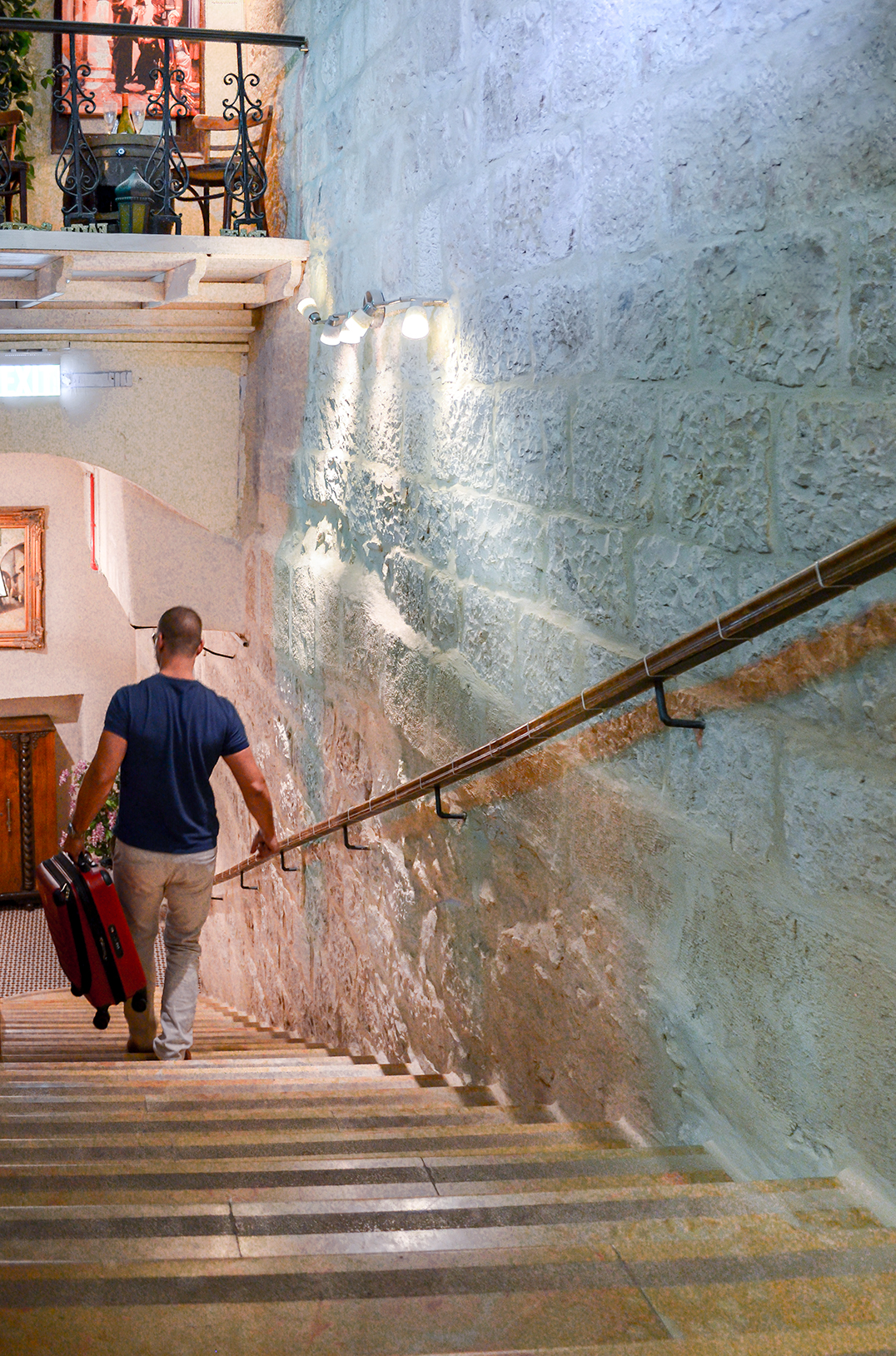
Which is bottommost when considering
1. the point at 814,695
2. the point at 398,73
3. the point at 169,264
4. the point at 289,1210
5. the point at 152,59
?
the point at 289,1210

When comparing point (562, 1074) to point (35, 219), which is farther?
point (35, 219)

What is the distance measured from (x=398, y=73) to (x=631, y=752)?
2.45 meters

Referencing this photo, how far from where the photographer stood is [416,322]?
3.36 m

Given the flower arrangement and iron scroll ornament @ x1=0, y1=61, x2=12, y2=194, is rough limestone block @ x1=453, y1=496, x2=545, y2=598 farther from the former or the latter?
the flower arrangement

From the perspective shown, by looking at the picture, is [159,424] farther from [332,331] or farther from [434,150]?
[434,150]

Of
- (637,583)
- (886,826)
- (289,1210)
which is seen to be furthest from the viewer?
(637,583)

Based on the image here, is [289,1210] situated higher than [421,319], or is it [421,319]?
[421,319]

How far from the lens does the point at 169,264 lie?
511 centimetres

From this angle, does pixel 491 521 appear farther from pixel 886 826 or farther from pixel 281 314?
pixel 281 314

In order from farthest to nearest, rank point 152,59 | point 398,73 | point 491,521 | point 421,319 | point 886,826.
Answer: point 152,59, point 398,73, point 421,319, point 491,521, point 886,826

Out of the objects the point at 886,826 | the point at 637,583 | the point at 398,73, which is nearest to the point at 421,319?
the point at 398,73

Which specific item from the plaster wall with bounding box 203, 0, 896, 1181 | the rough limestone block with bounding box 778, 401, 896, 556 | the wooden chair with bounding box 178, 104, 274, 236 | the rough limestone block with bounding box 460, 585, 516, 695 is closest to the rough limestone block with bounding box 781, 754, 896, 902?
the plaster wall with bounding box 203, 0, 896, 1181

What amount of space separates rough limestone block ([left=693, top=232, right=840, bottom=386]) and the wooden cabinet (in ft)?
32.0

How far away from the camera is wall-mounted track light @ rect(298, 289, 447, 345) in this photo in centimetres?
337
